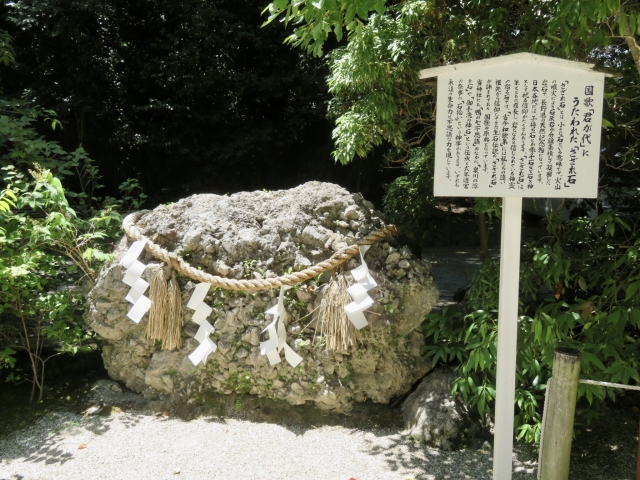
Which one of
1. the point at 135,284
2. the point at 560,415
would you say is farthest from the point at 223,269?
the point at 560,415

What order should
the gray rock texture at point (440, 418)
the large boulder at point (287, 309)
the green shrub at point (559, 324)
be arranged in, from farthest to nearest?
the large boulder at point (287, 309) → the gray rock texture at point (440, 418) → the green shrub at point (559, 324)

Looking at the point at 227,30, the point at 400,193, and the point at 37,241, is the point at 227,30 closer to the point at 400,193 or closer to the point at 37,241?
the point at 400,193

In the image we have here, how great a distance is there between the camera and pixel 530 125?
2.70 meters

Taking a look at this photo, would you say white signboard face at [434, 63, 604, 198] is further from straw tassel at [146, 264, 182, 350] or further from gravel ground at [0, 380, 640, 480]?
straw tassel at [146, 264, 182, 350]

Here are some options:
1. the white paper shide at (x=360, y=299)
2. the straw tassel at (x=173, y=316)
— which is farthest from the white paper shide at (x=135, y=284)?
the white paper shide at (x=360, y=299)

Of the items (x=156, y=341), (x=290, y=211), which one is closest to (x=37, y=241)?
(x=156, y=341)

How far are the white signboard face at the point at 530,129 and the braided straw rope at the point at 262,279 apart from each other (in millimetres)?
1217

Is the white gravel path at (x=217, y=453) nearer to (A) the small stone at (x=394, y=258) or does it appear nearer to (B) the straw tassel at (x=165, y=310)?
(B) the straw tassel at (x=165, y=310)

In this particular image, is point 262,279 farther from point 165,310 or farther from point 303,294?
point 165,310

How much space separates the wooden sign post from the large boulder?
48.7 inches

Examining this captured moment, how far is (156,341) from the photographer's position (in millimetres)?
4098

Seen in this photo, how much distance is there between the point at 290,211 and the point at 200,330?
1.05 meters

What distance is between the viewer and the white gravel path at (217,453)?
10.7ft

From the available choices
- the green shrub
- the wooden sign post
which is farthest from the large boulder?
the wooden sign post
